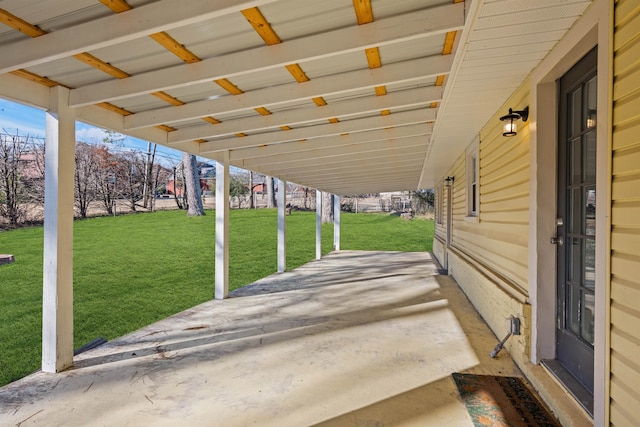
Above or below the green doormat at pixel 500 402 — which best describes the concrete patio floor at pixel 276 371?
below

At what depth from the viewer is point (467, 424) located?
7.55 ft

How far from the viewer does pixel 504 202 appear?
395 centimetres

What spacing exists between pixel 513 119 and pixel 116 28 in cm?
315

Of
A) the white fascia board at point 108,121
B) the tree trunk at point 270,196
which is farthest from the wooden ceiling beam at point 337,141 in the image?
the tree trunk at point 270,196

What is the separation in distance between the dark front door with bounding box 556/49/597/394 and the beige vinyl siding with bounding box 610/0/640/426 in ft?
1.95

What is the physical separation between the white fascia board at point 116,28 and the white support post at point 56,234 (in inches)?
31.4

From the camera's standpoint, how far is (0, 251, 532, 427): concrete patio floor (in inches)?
96.1

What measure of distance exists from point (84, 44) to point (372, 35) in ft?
5.92

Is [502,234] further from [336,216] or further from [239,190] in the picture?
[239,190]

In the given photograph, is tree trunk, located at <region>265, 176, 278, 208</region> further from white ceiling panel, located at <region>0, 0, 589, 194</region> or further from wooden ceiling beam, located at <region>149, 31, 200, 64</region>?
wooden ceiling beam, located at <region>149, 31, 200, 64</region>

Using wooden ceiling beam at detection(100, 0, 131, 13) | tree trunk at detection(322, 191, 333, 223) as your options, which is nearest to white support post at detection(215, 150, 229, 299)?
wooden ceiling beam at detection(100, 0, 131, 13)

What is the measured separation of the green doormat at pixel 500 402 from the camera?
7.66ft

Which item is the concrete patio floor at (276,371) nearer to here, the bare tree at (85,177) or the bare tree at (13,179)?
the bare tree at (13,179)

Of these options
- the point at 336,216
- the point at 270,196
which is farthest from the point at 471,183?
the point at 270,196
